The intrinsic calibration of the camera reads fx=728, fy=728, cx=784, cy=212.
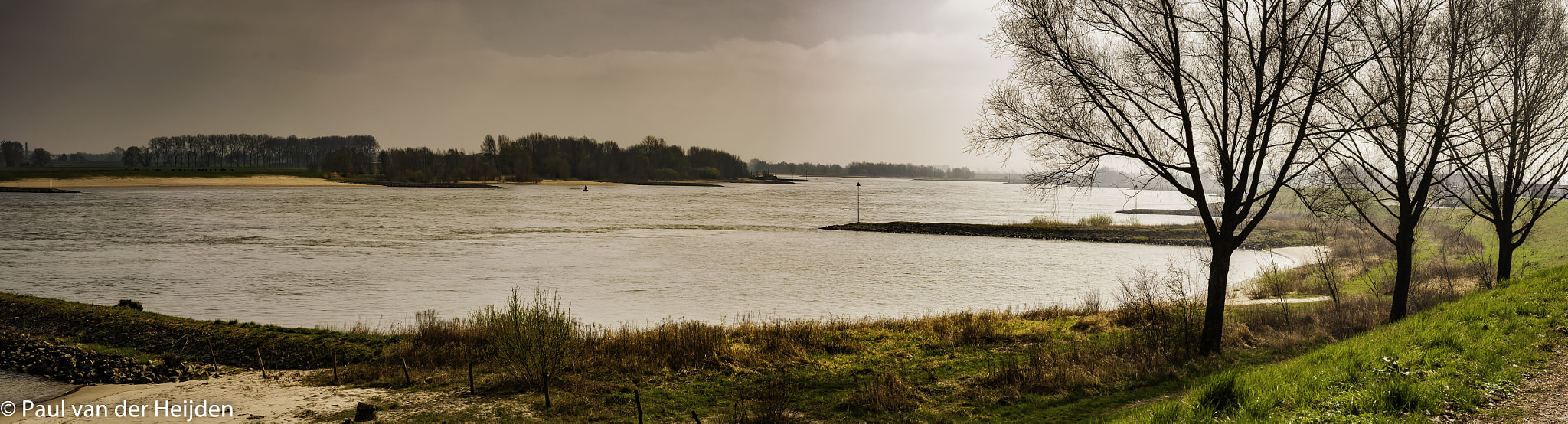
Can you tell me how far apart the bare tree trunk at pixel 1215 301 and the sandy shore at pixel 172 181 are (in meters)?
149

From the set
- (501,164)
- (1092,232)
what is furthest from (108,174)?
(1092,232)

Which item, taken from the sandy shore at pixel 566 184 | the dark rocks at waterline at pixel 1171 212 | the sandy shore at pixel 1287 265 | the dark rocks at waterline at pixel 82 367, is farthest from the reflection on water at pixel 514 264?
the sandy shore at pixel 566 184

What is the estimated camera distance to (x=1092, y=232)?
54.1 metres

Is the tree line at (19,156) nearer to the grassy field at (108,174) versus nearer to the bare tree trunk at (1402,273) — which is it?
the grassy field at (108,174)

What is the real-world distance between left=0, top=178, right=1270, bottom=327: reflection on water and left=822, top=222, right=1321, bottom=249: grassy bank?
8.50 ft

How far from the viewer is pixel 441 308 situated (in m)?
21.6

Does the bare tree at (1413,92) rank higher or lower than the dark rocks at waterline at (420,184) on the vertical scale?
higher

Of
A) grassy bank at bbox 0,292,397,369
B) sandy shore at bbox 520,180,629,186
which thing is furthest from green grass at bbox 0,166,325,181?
grassy bank at bbox 0,292,397,369

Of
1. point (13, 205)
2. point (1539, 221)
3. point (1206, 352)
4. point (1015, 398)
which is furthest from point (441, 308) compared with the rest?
point (13, 205)

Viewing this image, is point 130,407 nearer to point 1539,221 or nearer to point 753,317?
point 753,317

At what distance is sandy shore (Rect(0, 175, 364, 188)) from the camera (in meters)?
114

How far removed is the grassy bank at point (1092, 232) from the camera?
4991 cm

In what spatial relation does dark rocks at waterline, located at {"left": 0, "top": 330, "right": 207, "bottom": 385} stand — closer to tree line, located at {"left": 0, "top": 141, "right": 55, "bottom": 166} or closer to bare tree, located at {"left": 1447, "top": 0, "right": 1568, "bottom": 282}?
bare tree, located at {"left": 1447, "top": 0, "right": 1568, "bottom": 282}

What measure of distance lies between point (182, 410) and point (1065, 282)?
93.7ft
